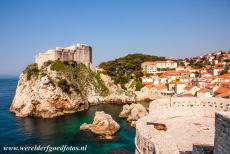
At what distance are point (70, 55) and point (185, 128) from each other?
153 feet

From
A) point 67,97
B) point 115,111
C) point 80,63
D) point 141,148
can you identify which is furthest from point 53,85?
point 141,148

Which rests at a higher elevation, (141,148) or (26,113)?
(141,148)

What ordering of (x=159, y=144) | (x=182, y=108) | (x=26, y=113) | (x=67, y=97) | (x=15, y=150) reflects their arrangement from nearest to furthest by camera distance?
(x=159, y=144), (x=182, y=108), (x=15, y=150), (x=26, y=113), (x=67, y=97)

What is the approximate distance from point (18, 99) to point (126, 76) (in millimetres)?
25949

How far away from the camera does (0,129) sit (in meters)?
32.7

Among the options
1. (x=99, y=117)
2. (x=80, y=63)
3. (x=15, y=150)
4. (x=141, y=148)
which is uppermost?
(x=80, y=63)

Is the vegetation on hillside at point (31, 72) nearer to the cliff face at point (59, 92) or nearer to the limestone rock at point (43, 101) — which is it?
the cliff face at point (59, 92)

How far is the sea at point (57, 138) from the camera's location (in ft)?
78.0

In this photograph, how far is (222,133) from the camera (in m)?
5.48

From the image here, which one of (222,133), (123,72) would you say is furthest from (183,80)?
(222,133)

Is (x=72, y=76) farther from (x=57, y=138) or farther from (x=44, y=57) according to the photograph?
(x=57, y=138)

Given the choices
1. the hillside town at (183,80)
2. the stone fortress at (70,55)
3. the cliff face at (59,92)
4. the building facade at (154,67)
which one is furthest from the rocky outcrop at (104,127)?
the building facade at (154,67)

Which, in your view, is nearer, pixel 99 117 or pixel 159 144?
pixel 159 144

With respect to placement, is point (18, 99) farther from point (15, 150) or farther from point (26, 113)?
point (15, 150)
